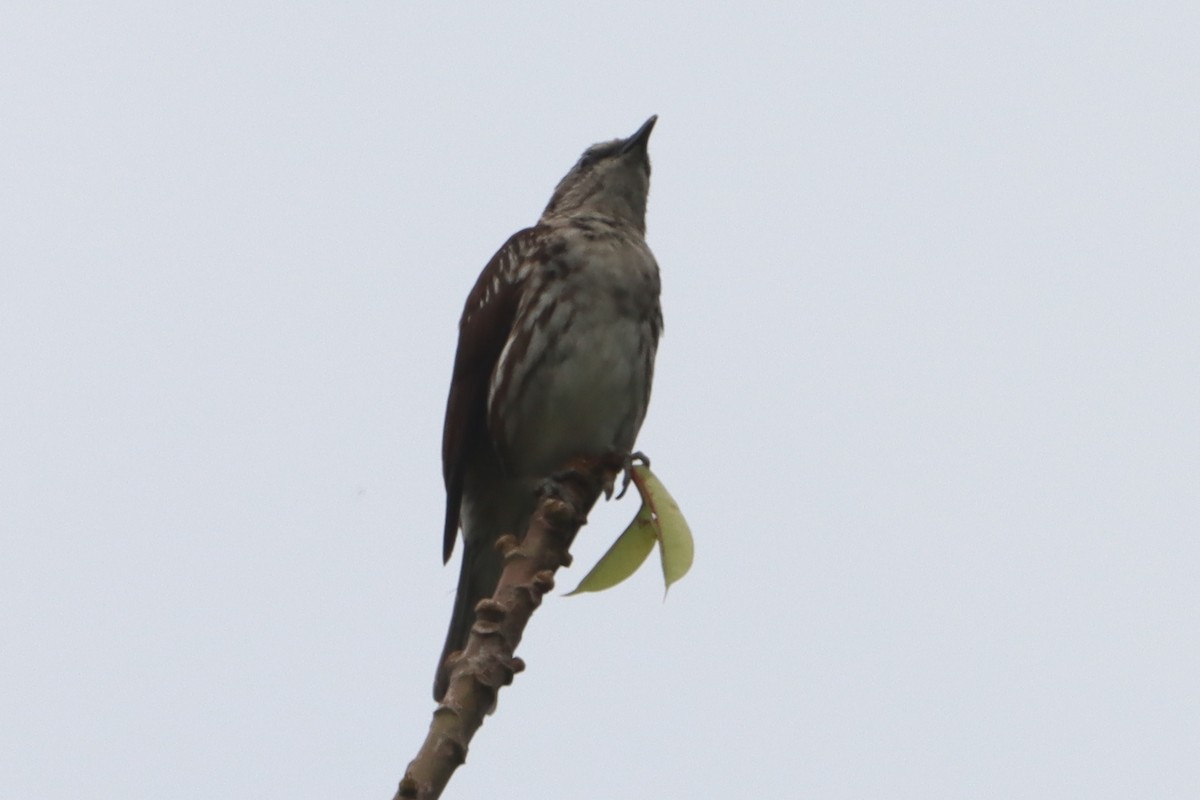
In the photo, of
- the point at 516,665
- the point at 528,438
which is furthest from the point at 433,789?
the point at 528,438

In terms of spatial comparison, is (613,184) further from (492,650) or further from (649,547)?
(492,650)

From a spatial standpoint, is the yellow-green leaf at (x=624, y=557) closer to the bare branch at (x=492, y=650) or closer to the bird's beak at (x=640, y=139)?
the bare branch at (x=492, y=650)

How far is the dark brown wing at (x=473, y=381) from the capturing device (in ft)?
23.2

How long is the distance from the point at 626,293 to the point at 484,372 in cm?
75

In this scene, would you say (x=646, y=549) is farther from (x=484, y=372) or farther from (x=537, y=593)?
(x=484, y=372)

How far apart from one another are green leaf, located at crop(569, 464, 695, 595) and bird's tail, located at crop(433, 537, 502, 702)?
2255mm

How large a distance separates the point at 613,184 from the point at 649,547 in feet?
13.7

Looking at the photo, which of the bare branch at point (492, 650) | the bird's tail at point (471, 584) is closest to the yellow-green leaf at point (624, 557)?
the bare branch at point (492, 650)

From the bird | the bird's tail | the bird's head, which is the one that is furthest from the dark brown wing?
the bird's head

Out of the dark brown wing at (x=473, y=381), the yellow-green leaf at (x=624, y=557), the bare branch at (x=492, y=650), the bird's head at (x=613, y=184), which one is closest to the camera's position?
the bare branch at (x=492, y=650)

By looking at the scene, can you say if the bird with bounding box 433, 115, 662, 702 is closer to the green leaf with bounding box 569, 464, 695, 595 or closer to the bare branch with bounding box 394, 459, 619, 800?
the green leaf with bounding box 569, 464, 695, 595

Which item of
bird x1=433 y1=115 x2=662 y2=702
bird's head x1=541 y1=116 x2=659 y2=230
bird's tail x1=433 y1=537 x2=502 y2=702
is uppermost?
bird's head x1=541 y1=116 x2=659 y2=230

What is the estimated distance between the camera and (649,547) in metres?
4.48

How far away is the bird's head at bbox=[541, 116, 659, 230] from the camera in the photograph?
325 inches
